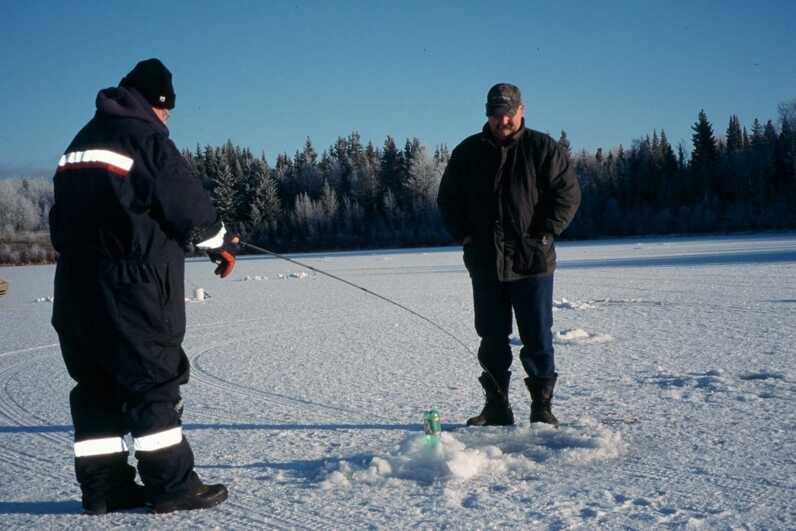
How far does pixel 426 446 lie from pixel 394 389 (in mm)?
1856

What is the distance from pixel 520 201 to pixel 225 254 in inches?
68.5

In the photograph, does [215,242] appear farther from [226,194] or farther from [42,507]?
[226,194]

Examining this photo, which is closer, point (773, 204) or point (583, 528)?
point (583, 528)

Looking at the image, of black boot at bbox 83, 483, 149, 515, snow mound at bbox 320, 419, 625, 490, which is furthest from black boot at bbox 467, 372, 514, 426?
black boot at bbox 83, 483, 149, 515

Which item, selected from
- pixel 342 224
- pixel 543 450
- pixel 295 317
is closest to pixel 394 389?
pixel 543 450

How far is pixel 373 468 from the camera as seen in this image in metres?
3.38

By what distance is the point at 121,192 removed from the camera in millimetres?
2945

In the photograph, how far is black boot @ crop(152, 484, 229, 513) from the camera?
3.04 metres

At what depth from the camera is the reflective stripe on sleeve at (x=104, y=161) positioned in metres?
2.96

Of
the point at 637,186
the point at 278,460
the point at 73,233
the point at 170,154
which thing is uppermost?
the point at 637,186

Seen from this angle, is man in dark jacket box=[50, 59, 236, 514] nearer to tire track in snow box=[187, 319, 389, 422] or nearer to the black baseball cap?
tire track in snow box=[187, 319, 389, 422]

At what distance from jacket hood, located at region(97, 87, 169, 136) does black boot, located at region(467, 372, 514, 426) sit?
7.69 feet

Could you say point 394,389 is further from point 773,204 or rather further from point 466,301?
point 773,204

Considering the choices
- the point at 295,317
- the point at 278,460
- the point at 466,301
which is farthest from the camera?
the point at 466,301
